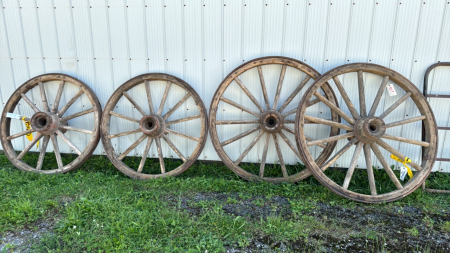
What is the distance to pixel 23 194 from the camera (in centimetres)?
299

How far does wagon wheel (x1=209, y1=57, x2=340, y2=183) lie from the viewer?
127 inches

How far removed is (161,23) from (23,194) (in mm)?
2559

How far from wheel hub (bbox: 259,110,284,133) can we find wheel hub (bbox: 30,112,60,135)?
2753 millimetres

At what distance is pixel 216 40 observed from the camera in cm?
335

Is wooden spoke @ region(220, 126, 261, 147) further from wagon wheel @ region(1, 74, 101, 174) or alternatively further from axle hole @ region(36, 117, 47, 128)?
axle hole @ region(36, 117, 47, 128)

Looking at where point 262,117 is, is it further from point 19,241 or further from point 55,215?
point 19,241

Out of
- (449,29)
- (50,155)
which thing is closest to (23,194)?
(50,155)

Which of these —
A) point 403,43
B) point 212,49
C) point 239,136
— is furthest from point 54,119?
point 403,43

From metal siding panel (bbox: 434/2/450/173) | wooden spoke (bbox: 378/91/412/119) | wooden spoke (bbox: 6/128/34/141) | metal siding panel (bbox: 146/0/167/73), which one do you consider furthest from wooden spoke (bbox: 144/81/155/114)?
metal siding panel (bbox: 434/2/450/173)

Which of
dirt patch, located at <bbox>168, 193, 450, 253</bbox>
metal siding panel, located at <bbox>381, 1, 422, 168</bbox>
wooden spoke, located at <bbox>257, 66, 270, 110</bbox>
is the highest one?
metal siding panel, located at <bbox>381, 1, 422, 168</bbox>

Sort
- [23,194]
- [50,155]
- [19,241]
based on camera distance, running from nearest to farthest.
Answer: [19,241] → [23,194] → [50,155]

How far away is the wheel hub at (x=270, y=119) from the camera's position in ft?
10.6

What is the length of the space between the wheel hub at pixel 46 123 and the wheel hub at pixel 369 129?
3.80 m

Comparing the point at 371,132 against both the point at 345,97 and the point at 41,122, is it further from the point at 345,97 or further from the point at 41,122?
the point at 41,122
